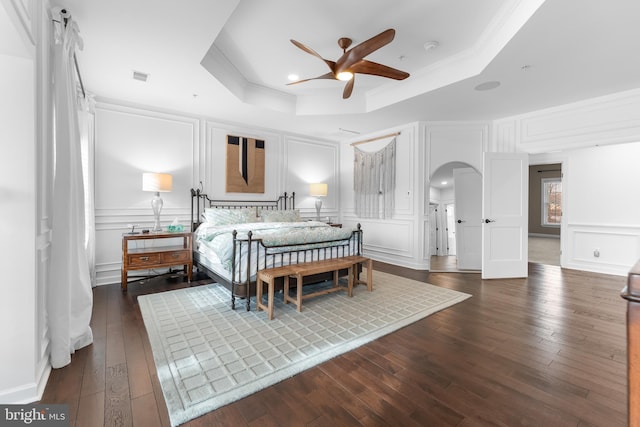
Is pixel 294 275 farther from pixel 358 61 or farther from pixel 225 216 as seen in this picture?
pixel 358 61

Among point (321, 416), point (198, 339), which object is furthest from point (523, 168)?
point (198, 339)

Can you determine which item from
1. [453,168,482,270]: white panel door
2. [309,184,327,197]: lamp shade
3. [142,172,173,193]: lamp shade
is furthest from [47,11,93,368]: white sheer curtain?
[453,168,482,270]: white panel door

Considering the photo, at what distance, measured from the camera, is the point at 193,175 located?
510cm

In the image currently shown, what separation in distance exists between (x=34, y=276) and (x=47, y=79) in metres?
1.42

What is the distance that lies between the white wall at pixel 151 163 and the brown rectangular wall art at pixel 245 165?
118mm

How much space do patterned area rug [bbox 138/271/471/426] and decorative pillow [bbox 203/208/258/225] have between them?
3.70 feet

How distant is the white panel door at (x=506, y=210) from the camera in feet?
16.2

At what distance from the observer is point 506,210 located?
4988 millimetres

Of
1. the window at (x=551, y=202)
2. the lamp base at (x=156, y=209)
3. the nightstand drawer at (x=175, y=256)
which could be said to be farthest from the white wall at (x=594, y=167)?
the lamp base at (x=156, y=209)

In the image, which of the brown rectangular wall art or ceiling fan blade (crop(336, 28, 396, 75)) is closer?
ceiling fan blade (crop(336, 28, 396, 75))

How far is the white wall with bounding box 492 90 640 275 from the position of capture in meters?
4.25

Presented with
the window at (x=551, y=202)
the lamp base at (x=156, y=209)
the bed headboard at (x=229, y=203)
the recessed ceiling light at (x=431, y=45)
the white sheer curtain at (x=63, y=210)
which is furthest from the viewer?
the window at (x=551, y=202)

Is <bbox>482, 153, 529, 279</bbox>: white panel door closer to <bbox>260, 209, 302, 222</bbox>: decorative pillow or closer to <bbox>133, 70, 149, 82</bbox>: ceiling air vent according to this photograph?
<bbox>260, 209, 302, 222</bbox>: decorative pillow

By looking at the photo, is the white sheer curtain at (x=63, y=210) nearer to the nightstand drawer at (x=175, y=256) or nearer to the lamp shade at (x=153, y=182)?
the nightstand drawer at (x=175, y=256)
